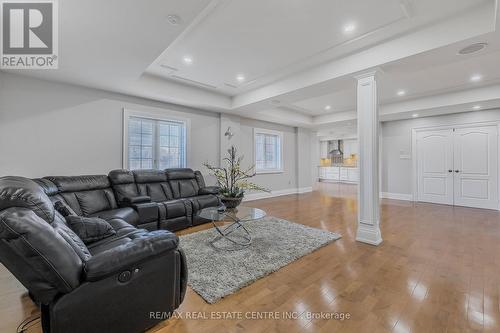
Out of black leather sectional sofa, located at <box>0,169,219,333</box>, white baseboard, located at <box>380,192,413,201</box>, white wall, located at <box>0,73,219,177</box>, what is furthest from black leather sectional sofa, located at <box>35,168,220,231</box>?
white baseboard, located at <box>380,192,413,201</box>

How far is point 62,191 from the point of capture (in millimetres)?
3287

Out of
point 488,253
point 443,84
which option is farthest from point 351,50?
point 488,253

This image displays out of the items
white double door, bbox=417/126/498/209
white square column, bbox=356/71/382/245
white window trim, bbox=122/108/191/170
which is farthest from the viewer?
white double door, bbox=417/126/498/209

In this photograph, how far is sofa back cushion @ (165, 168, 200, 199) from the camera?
15.4ft

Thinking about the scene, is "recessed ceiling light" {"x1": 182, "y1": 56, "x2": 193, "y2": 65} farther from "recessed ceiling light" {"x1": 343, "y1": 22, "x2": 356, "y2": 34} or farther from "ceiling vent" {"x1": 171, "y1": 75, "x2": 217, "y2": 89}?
"recessed ceiling light" {"x1": 343, "y1": 22, "x2": 356, "y2": 34}

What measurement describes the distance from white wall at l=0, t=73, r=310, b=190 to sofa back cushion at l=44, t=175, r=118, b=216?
0.55 meters

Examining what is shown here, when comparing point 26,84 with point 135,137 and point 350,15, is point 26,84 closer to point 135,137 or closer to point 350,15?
point 135,137

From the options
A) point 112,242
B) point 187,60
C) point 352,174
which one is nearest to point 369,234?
point 112,242

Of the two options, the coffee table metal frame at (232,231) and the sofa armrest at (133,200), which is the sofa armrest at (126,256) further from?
the sofa armrest at (133,200)

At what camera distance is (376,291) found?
2084 mm

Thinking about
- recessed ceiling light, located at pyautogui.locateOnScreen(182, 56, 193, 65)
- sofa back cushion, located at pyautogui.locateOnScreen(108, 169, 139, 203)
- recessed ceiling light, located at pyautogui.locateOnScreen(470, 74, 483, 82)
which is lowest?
sofa back cushion, located at pyautogui.locateOnScreen(108, 169, 139, 203)

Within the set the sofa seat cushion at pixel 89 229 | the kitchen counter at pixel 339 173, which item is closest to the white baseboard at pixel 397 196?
the kitchen counter at pixel 339 173

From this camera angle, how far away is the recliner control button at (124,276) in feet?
4.65

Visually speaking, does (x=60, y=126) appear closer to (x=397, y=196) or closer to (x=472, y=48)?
(x=472, y=48)
